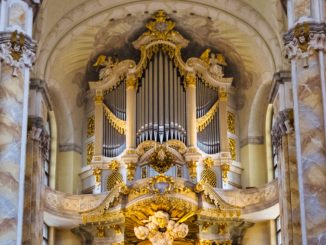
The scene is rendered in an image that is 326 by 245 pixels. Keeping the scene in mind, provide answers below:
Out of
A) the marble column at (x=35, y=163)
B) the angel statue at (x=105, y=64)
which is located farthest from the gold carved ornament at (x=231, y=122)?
the marble column at (x=35, y=163)

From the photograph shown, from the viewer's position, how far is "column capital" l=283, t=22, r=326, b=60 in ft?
61.9

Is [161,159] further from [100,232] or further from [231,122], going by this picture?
[231,122]

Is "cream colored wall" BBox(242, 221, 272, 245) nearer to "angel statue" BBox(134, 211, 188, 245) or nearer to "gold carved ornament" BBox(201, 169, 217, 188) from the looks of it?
"gold carved ornament" BBox(201, 169, 217, 188)

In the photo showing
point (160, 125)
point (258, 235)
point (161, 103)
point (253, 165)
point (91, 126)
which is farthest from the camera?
point (91, 126)

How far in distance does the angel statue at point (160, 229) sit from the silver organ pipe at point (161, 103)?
2.40m

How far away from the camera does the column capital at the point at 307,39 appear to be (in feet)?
61.9

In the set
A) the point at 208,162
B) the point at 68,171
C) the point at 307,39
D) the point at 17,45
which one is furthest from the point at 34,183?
the point at 307,39

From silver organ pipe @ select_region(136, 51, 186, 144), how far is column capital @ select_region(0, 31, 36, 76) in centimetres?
742

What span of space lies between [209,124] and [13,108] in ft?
30.0

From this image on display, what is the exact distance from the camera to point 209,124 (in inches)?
1053

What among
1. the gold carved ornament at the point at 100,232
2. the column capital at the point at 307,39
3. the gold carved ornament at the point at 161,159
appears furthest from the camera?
the gold carved ornament at the point at 161,159

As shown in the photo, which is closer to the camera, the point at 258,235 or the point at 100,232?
the point at 100,232

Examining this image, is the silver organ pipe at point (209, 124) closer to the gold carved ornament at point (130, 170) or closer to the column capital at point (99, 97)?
the gold carved ornament at point (130, 170)

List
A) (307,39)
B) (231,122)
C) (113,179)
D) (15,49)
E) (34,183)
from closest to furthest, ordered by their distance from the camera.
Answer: (307,39) → (15,49) → (34,183) → (113,179) → (231,122)
